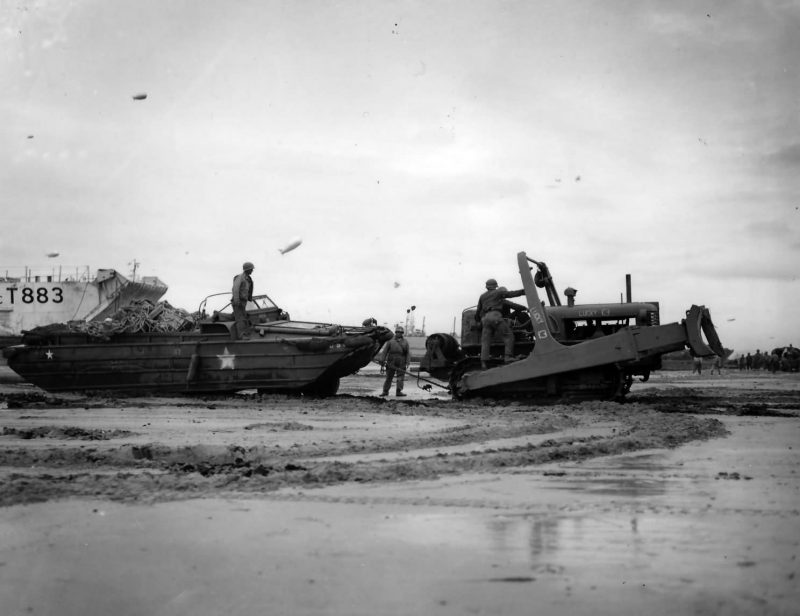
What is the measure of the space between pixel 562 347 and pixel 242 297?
6025 mm

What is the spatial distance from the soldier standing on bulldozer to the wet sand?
21.8 ft

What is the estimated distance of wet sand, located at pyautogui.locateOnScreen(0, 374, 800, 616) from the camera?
3234mm

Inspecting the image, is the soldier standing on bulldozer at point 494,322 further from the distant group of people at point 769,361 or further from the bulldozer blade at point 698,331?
the distant group of people at point 769,361

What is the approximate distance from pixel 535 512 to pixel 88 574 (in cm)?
231

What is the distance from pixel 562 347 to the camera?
521 inches

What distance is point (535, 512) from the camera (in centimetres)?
458

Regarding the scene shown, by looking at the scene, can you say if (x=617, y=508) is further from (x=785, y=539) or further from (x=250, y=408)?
(x=250, y=408)

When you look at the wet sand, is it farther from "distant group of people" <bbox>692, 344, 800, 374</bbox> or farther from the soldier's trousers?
"distant group of people" <bbox>692, 344, 800, 374</bbox>

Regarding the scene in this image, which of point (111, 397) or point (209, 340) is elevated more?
point (209, 340)

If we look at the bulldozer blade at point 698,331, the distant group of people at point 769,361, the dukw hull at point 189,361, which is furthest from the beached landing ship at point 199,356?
the distant group of people at point 769,361

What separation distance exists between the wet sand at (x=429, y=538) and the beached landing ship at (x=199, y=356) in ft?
26.9

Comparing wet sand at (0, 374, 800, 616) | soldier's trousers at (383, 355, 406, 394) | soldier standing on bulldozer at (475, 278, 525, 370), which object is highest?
soldier standing on bulldozer at (475, 278, 525, 370)

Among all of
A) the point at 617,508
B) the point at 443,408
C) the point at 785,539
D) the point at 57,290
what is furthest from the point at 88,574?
the point at 57,290

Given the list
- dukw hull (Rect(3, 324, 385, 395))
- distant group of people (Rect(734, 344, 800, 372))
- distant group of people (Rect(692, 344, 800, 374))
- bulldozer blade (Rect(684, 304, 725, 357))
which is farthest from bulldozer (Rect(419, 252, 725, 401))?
distant group of people (Rect(734, 344, 800, 372))
